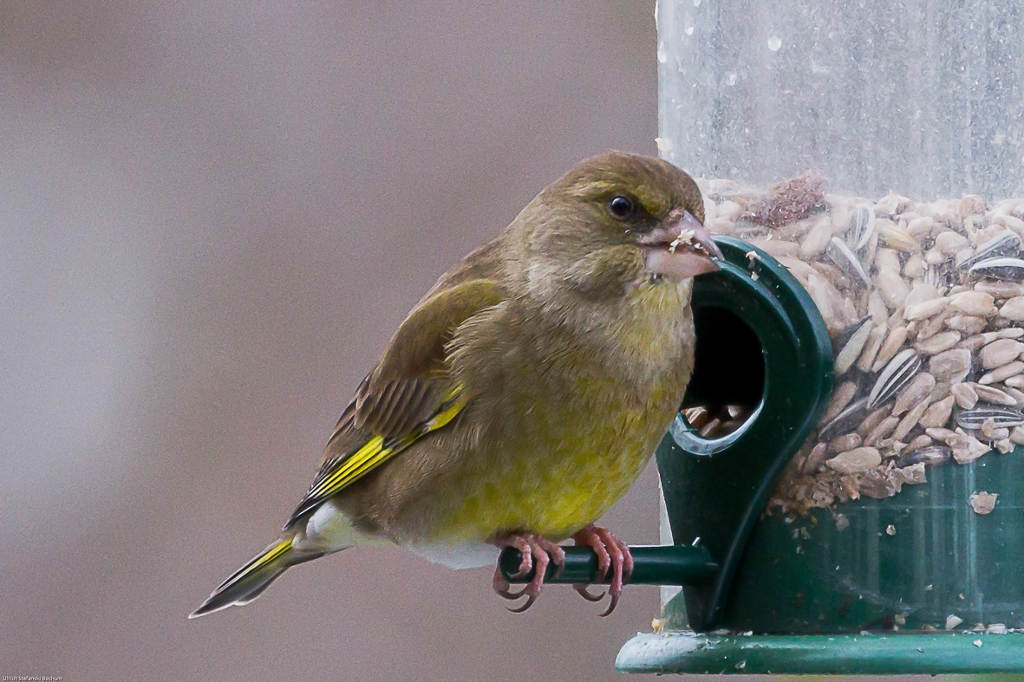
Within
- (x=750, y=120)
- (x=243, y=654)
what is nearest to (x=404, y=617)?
(x=243, y=654)

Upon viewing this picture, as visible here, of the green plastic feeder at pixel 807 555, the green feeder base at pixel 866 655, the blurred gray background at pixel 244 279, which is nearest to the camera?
the green feeder base at pixel 866 655

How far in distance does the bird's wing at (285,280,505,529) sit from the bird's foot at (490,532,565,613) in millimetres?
392

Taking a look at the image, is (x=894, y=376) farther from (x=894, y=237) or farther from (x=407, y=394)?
(x=407, y=394)

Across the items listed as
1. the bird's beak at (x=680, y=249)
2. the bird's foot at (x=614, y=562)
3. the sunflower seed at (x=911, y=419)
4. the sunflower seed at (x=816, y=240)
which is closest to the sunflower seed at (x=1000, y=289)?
the sunflower seed at (x=911, y=419)

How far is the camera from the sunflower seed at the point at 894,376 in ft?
13.0

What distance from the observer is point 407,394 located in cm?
454

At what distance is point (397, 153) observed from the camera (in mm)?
9141

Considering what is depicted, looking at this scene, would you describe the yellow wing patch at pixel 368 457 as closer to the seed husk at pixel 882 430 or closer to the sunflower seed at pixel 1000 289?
the seed husk at pixel 882 430

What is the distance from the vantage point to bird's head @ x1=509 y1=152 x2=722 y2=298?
159 inches

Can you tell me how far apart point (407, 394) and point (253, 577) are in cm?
117

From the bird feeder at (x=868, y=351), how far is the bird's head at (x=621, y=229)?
242 mm

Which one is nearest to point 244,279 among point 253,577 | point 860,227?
point 253,577

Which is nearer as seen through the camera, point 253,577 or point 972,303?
point 972,303

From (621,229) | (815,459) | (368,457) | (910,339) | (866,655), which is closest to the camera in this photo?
(866,655)
